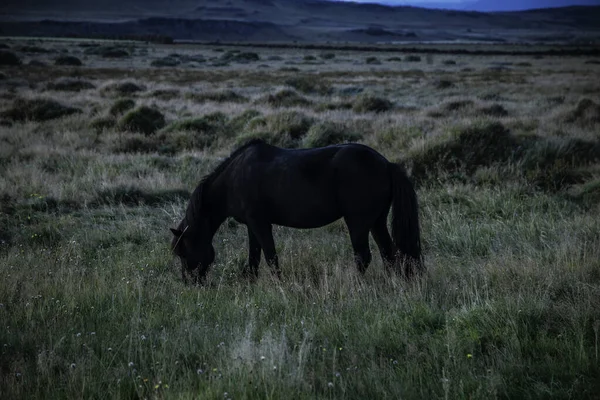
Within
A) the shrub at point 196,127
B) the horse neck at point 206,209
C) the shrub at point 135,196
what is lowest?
the shrub at point 135,196

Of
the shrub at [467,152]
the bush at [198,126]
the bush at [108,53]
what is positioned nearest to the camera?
the shrub at [467,152]

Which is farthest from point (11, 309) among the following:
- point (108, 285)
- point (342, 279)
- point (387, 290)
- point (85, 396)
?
point (387, 290)

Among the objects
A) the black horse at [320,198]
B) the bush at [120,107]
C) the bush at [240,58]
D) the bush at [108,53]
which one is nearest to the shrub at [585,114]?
the black horse at [320,198]

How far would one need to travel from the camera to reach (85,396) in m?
3.48

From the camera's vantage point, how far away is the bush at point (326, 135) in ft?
48.1

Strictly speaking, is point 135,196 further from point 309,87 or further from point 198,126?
point 309,87

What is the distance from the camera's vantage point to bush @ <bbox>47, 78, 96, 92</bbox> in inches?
1097

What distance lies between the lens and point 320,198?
566cm

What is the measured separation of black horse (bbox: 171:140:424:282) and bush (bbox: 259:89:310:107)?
52.8 ft

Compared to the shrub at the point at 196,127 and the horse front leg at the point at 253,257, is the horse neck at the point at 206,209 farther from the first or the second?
the shrub at the point at 196,127

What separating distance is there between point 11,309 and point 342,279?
3125 mm

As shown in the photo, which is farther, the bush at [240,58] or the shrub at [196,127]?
the bush at [240,58]

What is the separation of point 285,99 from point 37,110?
9485 millimetres

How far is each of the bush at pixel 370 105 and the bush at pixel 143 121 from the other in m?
7.28
